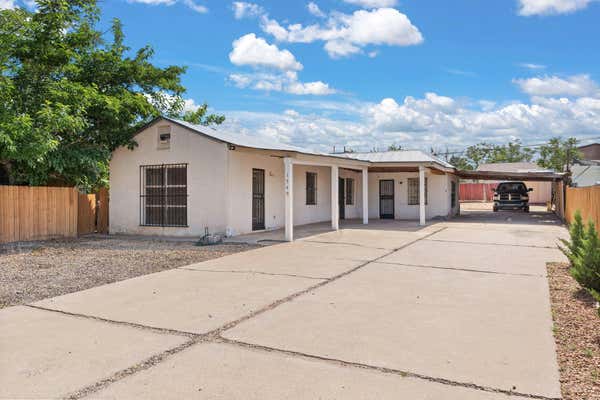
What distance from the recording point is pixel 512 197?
26.7m

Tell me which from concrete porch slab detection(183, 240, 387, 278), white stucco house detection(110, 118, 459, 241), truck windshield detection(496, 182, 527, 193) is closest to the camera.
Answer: concrete porch slab detection(183, 240, 387, 278)

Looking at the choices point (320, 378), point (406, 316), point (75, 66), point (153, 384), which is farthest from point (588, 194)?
point (75, 66)

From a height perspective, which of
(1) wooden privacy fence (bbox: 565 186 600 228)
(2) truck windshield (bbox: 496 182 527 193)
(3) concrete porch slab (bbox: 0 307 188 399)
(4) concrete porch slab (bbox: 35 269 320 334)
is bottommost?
(3) concrete porch slab (bbox: 0 307 188 399)

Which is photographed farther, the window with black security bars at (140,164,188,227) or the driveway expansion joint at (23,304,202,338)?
the window with black security bars at (140,164,188,227)

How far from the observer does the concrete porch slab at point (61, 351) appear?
3406 millimetres

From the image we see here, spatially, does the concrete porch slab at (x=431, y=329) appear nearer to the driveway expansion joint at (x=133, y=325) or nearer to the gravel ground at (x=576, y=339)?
the gravel ground at (x=576, y=339)

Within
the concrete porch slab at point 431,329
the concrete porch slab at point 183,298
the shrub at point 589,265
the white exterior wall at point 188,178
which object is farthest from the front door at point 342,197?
the shrub at point 589,265

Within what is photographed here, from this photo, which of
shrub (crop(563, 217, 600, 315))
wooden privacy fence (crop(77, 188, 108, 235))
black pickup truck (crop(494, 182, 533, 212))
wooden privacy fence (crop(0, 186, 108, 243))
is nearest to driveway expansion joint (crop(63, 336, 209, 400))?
shrub (crop(563, 217, 600, 315))

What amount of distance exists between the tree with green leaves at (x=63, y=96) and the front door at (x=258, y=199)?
13.4 ft

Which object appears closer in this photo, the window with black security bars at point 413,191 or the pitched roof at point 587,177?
the pitched roof at point 587,177

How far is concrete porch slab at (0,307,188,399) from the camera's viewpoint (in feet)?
11.2

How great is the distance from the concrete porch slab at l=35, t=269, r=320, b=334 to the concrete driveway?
1.1 inches

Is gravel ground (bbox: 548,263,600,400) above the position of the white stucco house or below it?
below

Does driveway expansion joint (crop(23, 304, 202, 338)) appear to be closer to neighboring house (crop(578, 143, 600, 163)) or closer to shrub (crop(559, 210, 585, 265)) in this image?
shrub (crop(559, 210, 585, 265))
